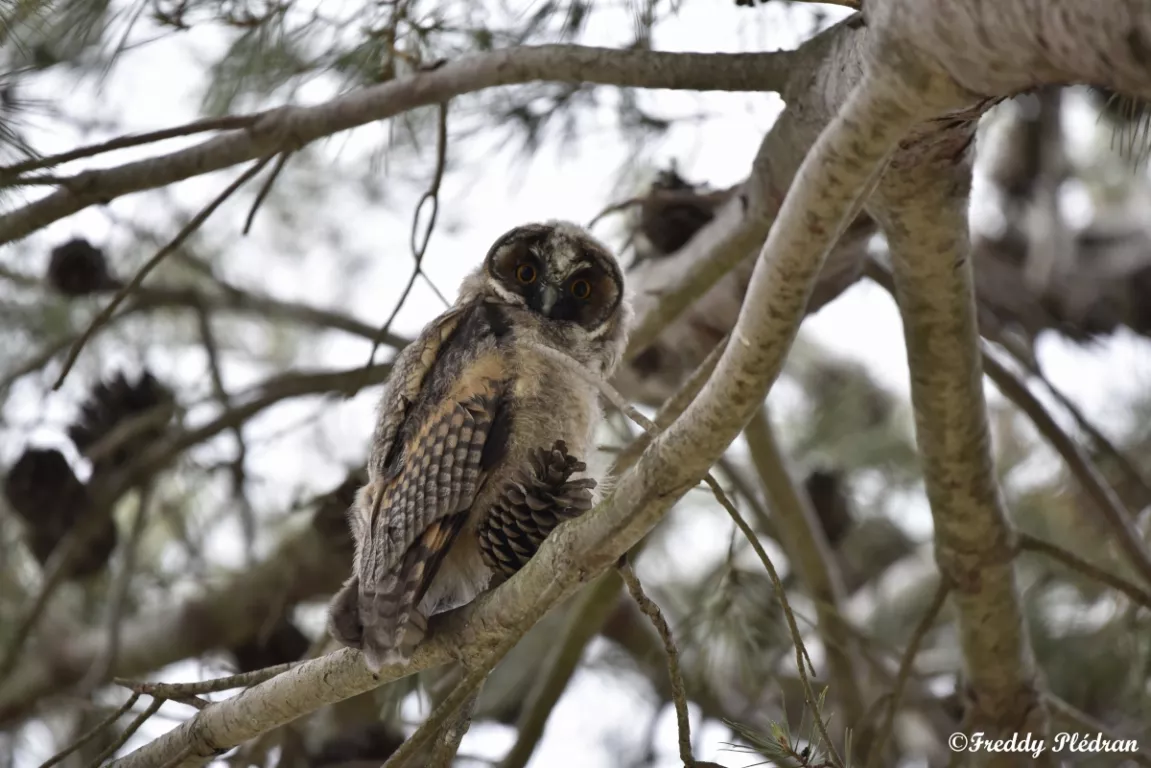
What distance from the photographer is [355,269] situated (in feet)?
19.7

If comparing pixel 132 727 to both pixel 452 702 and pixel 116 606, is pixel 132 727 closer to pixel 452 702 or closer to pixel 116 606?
pixel 452 702

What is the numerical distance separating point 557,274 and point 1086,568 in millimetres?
1232

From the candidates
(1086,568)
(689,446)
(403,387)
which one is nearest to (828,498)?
(1086,568)

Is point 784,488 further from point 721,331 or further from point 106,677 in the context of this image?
point 106,677

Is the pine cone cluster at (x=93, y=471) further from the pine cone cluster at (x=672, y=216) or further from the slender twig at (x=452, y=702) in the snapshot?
the slender twig at (x=452, y=702)

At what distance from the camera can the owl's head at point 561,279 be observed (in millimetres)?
2521

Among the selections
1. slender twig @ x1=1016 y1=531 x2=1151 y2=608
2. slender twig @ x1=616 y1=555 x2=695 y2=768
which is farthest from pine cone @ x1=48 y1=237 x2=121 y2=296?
slender twig @ x1=1016 y1=531 x2=1151 y2=608

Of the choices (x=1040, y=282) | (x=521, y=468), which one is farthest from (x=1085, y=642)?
(x=521, y=468)

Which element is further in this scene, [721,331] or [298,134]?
[721,331]

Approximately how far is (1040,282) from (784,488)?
82.5 inches

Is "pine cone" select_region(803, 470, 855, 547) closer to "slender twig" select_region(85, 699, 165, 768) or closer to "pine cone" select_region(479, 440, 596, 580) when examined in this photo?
"pine cone" select_region(479, 440, 596, 580)

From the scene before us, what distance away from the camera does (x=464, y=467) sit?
2021 mm

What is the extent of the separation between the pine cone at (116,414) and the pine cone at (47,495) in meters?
0.25

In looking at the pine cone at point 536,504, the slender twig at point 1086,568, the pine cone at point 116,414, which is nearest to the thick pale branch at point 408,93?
the pine cone at point 536,504
